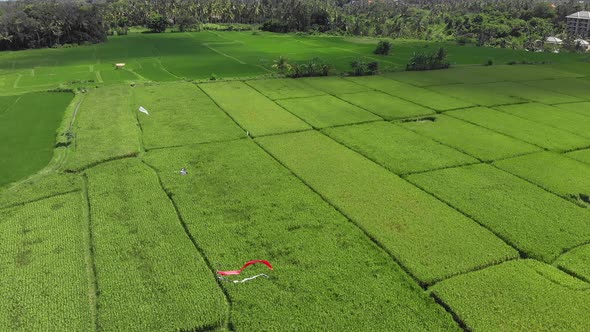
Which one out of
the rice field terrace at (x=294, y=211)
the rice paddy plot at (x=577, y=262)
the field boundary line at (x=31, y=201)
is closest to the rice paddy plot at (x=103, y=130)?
the rice field terrace at (x=294, y=211)

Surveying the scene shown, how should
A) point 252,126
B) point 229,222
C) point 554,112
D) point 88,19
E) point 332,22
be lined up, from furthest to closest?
point 332,22 → point 88,19 → point 554,112 → point 252,126 → point 229,222

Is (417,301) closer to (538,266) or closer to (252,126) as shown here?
(538,266)

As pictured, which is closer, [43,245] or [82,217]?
[43,245]

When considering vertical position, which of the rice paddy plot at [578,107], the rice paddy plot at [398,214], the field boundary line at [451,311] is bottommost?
the field boundary line at [451,311]

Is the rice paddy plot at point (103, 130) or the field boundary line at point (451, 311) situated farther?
the rice paddy plot at point (103, 130)

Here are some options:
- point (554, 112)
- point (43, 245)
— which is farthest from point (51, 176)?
point (554, 112)

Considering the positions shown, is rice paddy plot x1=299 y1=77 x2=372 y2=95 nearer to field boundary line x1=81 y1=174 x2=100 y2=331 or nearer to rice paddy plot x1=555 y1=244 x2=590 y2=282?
field boundary line x1=81 y1=174 x2=100 y2=331

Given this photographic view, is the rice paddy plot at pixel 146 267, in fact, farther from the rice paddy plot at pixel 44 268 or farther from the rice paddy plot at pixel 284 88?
the rice paddy plot at pixel 284 88

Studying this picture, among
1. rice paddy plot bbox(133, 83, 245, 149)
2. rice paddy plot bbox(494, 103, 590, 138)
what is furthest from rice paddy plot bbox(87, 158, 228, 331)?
rice paddy plot bbox(494, 103, 590, 138)

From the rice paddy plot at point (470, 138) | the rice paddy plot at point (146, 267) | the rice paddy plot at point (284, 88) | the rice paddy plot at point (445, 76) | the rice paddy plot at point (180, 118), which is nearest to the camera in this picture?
the rice paddy plot at point (146, 267)
